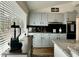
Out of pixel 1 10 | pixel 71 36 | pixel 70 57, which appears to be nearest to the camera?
pixel 70 57

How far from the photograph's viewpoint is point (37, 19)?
8930mm

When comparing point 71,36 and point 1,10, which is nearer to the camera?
point 1,10

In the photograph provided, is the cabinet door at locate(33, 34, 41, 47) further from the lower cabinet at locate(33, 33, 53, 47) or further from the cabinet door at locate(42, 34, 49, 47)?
the cabinet door at locate(42, 34, 49, 47)

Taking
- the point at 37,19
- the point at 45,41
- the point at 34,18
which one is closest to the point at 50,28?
the point at 45,41

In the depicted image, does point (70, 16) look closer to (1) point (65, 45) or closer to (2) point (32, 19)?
(2) point (32, 19)

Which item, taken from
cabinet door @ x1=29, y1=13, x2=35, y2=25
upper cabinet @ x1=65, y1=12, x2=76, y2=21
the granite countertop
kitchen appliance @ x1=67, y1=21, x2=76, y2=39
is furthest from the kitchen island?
cabinet door @ x1=29, y1=13, x2=35, y2=25

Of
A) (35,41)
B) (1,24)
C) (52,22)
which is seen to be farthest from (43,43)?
(1,24)

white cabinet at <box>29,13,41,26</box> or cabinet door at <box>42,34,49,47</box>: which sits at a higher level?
white cabinet at <box>29,13,41,26</box>

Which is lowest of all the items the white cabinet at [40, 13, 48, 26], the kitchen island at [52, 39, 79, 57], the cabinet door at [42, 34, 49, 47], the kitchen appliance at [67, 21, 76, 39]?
the cabinet door at [42, 34, 49, 47]

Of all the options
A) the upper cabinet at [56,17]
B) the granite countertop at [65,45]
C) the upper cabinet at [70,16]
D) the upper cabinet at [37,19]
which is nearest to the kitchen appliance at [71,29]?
the upper cabinet at [70,16]

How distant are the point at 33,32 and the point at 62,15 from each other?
180 cm

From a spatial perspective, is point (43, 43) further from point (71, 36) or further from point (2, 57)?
point (2, 57)

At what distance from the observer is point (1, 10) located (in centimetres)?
280

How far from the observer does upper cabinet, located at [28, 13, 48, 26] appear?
8895mm
